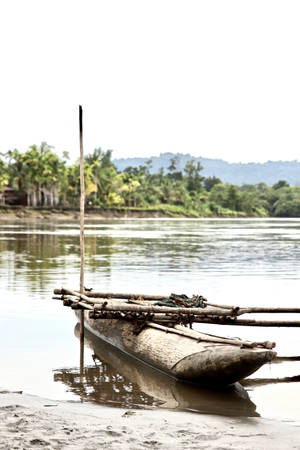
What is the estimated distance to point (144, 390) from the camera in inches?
322

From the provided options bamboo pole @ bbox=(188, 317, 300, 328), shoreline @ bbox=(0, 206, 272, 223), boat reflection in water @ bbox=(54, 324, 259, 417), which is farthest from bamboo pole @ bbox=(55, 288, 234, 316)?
shoreline @ bbox=(0, 206, 272, 223)

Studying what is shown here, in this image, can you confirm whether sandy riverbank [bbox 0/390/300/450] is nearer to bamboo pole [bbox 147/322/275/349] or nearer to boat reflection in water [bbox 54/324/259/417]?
boat reflection in water [bbox 54/324/259/417]

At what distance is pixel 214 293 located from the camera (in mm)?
16781

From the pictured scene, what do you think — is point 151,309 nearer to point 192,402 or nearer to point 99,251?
point 192,402

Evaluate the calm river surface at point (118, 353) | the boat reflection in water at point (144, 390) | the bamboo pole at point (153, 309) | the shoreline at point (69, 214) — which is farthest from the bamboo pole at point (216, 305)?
the shoreline at point (69, 214)

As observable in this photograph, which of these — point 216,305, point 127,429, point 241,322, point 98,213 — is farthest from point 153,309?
point 98,213

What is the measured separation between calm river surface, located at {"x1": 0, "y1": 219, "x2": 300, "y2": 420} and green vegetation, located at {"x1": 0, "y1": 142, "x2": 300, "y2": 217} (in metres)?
68.0

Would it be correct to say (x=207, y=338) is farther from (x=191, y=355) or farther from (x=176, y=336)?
(x=176, y=336)

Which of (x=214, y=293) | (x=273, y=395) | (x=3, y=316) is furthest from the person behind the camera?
(x=214, y=293)

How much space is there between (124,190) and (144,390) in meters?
108

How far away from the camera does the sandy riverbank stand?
5465 millimetres

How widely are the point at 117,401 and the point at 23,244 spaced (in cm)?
2755

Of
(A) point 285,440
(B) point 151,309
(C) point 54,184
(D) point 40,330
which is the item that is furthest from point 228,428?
(C) point 54,184

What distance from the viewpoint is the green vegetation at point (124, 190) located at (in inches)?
3718
